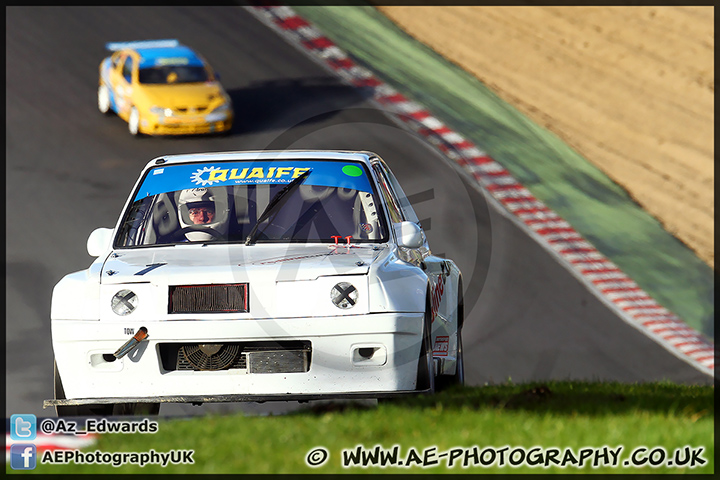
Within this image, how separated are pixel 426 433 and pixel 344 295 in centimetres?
117

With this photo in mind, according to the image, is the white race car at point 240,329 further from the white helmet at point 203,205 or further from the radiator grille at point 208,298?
the white helmet at point 203,205

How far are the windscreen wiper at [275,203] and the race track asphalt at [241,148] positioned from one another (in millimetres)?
1947

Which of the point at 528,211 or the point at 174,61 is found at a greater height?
the point at 174,61

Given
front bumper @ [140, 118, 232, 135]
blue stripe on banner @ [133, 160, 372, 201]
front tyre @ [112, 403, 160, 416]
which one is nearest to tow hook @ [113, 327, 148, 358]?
front tyre @ [112, 403, 160, 416]

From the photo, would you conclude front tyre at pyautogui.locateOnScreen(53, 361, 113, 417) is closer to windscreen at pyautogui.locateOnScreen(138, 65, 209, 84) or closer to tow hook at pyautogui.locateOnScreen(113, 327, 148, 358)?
tow hook at pyautogui.locateOnScreen(113, 327, 148, 358)

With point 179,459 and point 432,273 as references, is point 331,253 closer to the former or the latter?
point 432,273

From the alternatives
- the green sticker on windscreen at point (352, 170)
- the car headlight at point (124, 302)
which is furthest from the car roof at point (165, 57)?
the car headlight at point (124, 302)

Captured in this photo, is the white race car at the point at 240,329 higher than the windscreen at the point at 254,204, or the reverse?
the windscreen at the point at 254,204

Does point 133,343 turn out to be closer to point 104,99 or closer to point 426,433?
point 426,433

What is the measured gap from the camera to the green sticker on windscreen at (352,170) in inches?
304

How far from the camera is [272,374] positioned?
244 inches

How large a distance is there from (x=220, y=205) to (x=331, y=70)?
1776 centimetres

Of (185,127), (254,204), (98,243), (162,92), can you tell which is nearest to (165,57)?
(162,92)

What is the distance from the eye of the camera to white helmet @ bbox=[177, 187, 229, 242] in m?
7.50
